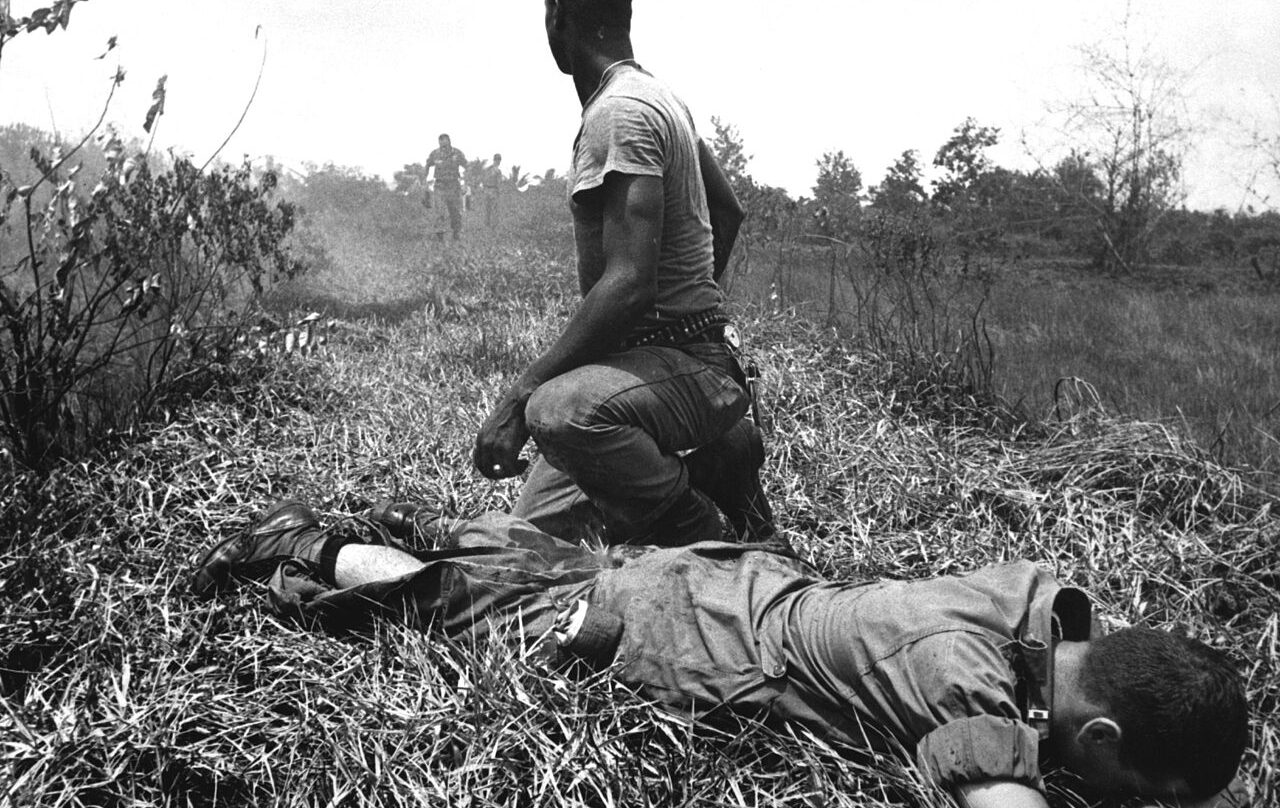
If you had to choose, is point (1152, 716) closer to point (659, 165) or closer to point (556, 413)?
point (556, 413)

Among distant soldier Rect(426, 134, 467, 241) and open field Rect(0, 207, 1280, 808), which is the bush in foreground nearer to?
open field Rect(0, 207, 1280, 808)

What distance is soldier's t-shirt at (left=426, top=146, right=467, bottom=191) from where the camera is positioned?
703 inches

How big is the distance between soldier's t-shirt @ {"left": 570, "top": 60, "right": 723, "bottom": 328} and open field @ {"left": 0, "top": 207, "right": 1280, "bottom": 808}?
1.02 m

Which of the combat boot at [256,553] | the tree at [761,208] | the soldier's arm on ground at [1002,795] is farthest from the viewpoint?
the tree at [761,208]

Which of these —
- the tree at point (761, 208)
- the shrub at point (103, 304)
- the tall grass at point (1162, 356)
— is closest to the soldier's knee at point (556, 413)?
the shrub at point (103, 304)

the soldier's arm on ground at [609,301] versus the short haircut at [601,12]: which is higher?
the short haircut at [601,12]

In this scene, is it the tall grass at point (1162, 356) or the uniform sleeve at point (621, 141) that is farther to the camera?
the tall grass at point (1162, 356)

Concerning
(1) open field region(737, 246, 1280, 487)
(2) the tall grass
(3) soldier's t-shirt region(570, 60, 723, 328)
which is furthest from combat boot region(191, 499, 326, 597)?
(2) the tall grass

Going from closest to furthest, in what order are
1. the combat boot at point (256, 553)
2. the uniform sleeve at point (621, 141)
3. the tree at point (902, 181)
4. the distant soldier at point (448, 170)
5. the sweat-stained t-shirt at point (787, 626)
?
the sweat-stained t-shirt at point (787, 626) < the uniform sleeve at point (621, 141) < the combat boot at point (256, 553) < the tree at point (902, 181) < the distant soldier at point (448, 170)

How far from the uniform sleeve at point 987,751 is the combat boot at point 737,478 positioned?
3.77 ft

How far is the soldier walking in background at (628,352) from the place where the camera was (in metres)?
2.11

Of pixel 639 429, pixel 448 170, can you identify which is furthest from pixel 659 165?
pixel 448 170

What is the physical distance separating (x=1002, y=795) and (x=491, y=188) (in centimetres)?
2358

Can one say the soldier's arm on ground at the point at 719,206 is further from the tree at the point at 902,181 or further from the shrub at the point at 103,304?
the tree at the point at 902,181
